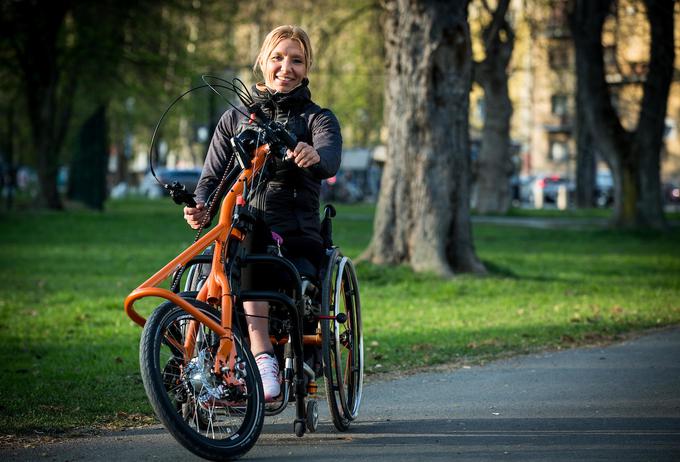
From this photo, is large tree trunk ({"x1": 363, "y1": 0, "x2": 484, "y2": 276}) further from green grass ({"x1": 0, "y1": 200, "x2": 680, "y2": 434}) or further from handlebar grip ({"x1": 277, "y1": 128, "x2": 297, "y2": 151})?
handlebar grip ({"x1": 277, "y1": 128, "x2": 297, "y2": 151})

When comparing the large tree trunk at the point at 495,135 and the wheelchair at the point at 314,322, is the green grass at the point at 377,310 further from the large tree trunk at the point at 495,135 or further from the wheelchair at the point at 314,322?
the large tree trunk at the point at 495,135

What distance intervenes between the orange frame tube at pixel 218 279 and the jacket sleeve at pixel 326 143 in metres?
0.28

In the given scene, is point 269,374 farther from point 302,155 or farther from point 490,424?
point 490,424

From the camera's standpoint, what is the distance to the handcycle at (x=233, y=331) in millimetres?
5008

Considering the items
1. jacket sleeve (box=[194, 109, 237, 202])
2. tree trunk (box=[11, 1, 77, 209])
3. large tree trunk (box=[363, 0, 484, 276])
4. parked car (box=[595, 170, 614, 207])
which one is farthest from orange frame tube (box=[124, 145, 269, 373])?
parked car (box=[595, 170, 614, 207])

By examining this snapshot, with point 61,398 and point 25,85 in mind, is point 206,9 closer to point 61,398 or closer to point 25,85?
point 25,85

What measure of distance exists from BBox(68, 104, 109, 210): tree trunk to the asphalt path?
31.6m

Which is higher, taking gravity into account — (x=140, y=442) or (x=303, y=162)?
(x=303, y=162)

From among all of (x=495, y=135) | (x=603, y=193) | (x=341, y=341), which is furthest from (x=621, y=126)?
(x=603, y=193)

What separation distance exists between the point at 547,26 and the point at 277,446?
27.7 metres

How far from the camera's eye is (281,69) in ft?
19.5

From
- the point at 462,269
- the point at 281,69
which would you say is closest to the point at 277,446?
the point at 281,69

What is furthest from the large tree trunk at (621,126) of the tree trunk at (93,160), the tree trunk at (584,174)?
the tree trunk at (584,174)

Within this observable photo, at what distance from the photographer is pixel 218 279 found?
5.35m
